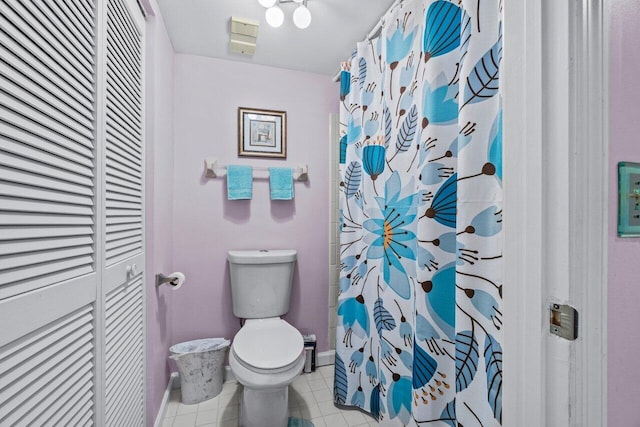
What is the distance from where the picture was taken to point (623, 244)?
1.71 feet

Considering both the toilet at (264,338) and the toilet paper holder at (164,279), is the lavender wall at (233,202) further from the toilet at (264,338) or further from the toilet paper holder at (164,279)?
the toilet paper holder at (164,279)

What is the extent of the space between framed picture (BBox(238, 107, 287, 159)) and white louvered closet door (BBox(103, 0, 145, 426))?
71 centimetres

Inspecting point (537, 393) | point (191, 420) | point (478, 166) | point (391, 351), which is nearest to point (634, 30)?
point (478, 166)

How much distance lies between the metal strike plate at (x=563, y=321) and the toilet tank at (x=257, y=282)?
147cm

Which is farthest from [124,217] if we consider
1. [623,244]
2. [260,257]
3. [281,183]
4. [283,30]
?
[623,244]

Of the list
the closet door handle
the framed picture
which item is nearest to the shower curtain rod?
the framed picture

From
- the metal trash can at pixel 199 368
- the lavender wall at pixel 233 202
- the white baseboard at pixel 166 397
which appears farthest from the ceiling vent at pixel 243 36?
the white baseboard at pixel 166 397

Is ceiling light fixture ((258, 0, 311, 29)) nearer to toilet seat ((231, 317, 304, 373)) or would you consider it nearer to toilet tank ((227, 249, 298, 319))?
toilet tank ((227, 249, 298, 319))

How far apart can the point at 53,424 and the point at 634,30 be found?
1411 mm

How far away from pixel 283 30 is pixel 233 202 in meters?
1.07

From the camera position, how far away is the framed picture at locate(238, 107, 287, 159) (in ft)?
6.33

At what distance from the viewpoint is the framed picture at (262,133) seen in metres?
1.93

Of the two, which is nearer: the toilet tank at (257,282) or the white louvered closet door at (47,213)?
the white louvered closet door at (47,213)

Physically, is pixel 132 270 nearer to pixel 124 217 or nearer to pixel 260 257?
pixel 124 217
